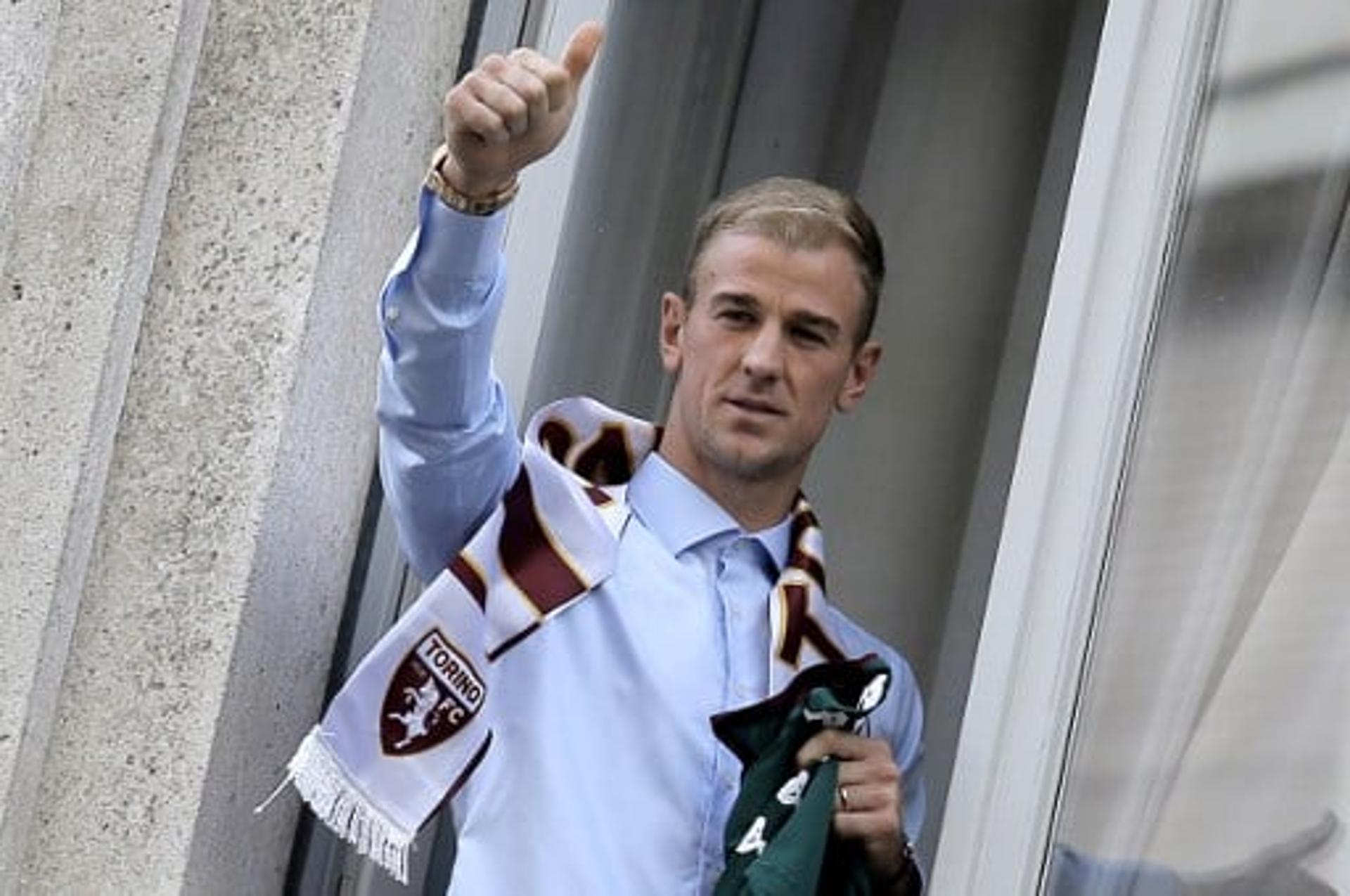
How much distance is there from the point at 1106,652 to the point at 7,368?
133cm

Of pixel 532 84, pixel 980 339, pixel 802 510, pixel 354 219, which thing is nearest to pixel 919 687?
pixel 980 339

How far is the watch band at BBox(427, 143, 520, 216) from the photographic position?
3367 mm

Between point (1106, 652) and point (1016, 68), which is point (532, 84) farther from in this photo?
point (1016, 68)

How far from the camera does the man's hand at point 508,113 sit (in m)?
3.25

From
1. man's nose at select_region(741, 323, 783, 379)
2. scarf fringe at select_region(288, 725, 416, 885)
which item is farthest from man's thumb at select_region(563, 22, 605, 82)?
scarf fringe at select_region(288, 725, 416, 885)

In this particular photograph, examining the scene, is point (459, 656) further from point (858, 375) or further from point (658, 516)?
point (858, 375)

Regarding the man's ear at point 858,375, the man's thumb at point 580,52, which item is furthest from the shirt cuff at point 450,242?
the man's ear at point 858,375

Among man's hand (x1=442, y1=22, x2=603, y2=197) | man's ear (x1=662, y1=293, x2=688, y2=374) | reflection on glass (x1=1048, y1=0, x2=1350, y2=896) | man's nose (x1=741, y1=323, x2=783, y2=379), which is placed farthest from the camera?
man's ear (x1=662, y1=293, x2=688, y2=374)

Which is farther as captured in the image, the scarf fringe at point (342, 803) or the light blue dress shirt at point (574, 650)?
the scarf fringe at point (342, 803)

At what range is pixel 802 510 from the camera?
12.6 ft

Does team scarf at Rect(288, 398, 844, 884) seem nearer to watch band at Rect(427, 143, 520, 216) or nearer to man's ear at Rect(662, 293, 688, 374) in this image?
man's ear at Rect(662, 293, 688, 374)

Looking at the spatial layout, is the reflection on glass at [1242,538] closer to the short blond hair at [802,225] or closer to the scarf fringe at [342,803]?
the short blond hair at [802,225]

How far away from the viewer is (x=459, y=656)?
3566mm

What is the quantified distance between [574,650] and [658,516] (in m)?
0.20
